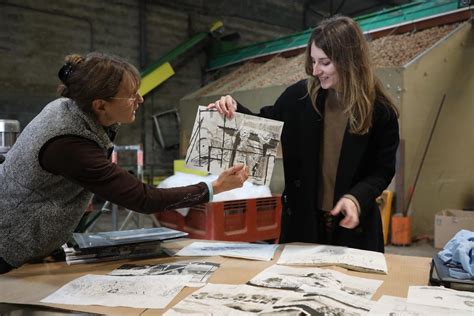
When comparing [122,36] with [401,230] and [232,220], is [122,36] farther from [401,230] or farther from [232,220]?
[401,230]

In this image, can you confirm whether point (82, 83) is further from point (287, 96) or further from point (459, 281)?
point (459, 281)

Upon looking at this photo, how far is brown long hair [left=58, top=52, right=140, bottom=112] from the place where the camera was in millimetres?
1105

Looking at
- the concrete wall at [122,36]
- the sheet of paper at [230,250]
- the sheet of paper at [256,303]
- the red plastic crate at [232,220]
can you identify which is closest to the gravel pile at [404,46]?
the red plastic crate at [232,220]

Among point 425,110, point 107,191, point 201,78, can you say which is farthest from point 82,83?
point 201,78

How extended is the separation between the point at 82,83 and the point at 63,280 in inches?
20.2

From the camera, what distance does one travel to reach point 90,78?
111 centimetres

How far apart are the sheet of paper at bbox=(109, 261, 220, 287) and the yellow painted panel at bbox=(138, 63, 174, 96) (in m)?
5.52

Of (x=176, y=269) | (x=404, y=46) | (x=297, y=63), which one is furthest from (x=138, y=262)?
(x=297, y=63)

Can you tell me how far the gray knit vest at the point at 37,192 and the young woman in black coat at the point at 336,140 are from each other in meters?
0.48

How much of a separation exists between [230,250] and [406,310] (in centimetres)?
63

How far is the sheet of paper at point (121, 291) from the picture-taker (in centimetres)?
91

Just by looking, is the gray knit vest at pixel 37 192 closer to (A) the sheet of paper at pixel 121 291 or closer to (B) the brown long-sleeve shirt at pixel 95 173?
(B) the brown long-sleeve shirt at pixel 95 173

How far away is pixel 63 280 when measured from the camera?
107cm

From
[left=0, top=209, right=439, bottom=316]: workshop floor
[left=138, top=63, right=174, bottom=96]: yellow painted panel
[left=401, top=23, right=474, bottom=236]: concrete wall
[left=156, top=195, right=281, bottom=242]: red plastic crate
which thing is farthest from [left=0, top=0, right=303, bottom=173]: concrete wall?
[left=401, top=23, right=474, bottom=236]: concrete wall
